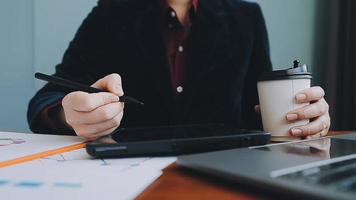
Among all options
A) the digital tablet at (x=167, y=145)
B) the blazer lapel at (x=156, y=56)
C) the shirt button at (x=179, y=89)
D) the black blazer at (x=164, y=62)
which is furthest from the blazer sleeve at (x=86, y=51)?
the digital tablet at (x=167, y=145)

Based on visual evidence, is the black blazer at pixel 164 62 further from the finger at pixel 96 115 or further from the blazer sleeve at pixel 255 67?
the finger at pixel 96 115

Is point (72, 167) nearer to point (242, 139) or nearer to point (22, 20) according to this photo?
point (242, 139)

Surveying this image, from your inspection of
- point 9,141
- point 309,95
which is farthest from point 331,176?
Result: point 9,141

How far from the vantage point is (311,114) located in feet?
1.63

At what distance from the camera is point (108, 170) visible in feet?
1.01

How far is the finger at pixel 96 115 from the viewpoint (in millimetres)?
454

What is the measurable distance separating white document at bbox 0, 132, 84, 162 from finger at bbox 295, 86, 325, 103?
308 millimetres

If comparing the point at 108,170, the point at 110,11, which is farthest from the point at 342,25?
the point at 108,170

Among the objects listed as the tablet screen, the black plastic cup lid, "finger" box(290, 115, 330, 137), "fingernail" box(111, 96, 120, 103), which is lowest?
"finger" box(290, 115, 330, 137)

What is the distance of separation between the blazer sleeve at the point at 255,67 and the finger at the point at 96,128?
46 centimetres

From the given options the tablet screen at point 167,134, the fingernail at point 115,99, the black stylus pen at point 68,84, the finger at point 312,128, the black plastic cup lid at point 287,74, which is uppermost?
the black stylus pen at point 68,84

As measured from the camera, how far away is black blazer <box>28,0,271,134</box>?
866 mm

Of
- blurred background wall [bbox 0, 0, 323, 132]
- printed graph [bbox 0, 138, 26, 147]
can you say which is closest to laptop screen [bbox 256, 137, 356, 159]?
printed graph [bbox 0, 138, 26, 147]

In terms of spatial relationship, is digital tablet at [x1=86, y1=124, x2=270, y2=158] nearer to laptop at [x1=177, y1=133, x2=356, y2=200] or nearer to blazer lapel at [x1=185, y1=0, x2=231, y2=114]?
laptop at [x1=177, y1=133, x2=356, y2=200]
